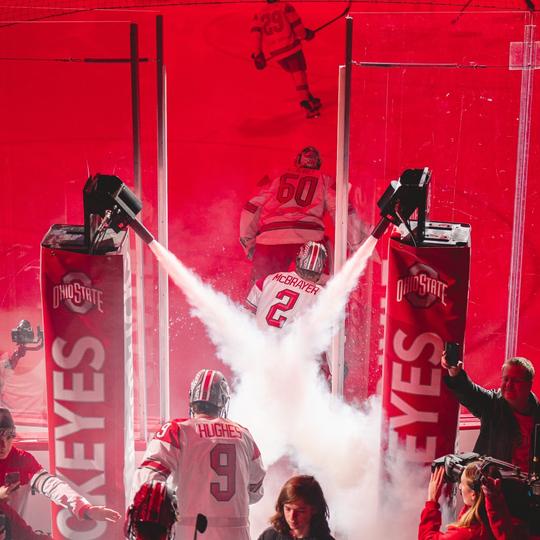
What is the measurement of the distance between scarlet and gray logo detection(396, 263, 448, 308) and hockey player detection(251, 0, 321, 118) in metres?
1.44

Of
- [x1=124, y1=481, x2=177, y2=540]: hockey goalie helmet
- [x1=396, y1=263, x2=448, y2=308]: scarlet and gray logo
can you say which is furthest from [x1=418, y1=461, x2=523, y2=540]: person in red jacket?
[x1=124, y1=481, x2=177, y2=540]: hockey goalie helmet

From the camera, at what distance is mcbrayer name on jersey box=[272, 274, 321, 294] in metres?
5.37

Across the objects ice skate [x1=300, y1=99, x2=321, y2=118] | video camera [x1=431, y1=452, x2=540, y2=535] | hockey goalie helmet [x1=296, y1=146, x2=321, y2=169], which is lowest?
video camera [x1=431, y1=452, x2=540, y2=535]

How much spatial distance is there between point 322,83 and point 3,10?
6.07 feet

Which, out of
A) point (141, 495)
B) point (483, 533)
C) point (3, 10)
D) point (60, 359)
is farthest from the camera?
point (3, 10)

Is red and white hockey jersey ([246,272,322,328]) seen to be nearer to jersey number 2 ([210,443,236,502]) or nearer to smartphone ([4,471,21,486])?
jersey number 2 ([210,443,236,502])

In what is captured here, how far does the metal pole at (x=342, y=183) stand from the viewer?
4.70 meters

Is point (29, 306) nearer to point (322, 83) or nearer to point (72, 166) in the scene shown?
point (72, 166)

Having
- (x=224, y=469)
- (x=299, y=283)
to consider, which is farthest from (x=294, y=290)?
(x=224, y=469)

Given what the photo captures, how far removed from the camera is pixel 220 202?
560 cm

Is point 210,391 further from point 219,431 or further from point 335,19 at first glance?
point 335,19

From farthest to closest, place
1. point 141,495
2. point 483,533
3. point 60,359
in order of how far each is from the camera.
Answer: point 60,359, point 483,533, point 141,495

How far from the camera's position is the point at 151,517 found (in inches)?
135

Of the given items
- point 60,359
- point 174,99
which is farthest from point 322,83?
point 60,359
